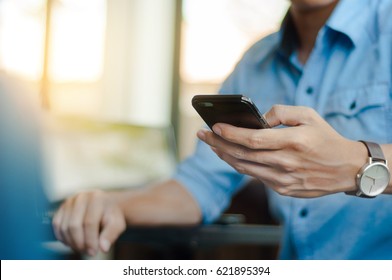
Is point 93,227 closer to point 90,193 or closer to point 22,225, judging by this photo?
point 90,193

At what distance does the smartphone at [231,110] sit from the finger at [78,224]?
0.76ft

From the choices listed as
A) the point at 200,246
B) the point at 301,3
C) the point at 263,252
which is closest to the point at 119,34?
the point at 263,252

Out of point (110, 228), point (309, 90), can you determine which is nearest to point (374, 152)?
point (309, 90)

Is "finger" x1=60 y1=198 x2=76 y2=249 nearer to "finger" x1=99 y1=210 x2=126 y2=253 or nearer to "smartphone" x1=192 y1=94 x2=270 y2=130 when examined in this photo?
"finger" x1=99 y1=210 x2=126 y2=253

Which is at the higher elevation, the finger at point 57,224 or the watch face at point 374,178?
the watch face at point 374,178

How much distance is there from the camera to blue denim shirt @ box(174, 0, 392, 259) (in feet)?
1.98

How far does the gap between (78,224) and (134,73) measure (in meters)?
1.50

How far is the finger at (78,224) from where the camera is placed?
2.00 ft

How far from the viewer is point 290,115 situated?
0.47 m

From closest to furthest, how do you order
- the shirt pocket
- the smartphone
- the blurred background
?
the smartphone, the shirt pocket, the blurred background

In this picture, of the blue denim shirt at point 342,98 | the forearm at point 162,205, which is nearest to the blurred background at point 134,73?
the forearm at point 162,205

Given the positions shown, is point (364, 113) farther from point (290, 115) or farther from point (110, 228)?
point (110, 228)

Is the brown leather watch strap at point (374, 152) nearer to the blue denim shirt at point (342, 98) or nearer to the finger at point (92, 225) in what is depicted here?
the blue denim shirt at point (342, 98)

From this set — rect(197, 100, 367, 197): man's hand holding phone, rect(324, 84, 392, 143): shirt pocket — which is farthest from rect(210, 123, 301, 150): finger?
rect(324, 84, 392, 143): shirt pocket
